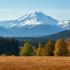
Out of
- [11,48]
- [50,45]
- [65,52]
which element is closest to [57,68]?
[65,52]

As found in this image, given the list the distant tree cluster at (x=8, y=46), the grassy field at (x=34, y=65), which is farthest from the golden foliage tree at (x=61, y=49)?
the grassy field at (x=34, y=65)

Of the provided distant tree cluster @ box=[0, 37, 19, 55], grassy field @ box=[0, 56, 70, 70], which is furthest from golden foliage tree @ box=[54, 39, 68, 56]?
grassy field @ box=[0, 56, 70, 70]

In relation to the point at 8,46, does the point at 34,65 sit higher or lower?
lower

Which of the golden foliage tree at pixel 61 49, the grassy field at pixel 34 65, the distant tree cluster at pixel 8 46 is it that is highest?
the distant tree cluster at pixel 8 46

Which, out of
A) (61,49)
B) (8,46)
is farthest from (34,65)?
(8,46)

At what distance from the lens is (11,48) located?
139375mm

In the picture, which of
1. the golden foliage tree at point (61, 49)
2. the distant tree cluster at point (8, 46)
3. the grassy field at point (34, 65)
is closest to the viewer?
the grassy field at point (34, 65)

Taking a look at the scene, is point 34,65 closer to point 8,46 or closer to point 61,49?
point 61,49

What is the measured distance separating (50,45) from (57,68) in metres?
71.2

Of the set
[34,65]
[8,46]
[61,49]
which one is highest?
[8,46]

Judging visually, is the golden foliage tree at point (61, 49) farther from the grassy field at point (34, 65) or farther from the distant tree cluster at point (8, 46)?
the grassy field at point (34, 65)

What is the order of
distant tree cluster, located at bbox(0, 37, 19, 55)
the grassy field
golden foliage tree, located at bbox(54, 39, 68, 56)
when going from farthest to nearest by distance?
1. distant tree cluster, located at bbox(0, 37, 19, 55)
2. golden foliage tree, located at bbox(54, 39, 68, 56)
3. the grassy field

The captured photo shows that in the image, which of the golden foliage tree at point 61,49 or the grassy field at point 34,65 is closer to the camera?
the grassy field at point 34,65

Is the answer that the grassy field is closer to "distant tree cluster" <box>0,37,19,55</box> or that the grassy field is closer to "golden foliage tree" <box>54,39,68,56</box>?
"golden foliage tree" <box>54,39,68,56</box>
